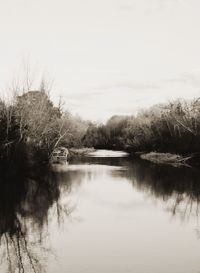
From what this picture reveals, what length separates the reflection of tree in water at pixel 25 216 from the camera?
12867 mm

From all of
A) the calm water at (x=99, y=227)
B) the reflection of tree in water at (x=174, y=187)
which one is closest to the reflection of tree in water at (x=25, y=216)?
the calm water at (x=99, y=227)

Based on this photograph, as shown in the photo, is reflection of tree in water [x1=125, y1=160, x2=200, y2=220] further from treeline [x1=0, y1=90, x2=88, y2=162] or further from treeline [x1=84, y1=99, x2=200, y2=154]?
treeline [x1=84, y1=99, x2=200, y2=154]

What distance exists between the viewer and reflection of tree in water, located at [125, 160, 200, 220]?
21.9 m

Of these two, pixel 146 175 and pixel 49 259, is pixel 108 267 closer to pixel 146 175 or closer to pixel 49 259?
pixel 49 259

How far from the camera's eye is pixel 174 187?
30.1 meters

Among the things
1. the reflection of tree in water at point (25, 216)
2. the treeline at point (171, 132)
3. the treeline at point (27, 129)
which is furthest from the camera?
the treeline at point (171, 132)

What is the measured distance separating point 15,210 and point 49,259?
8.15 metres

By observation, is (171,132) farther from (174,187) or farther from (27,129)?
(174,187)

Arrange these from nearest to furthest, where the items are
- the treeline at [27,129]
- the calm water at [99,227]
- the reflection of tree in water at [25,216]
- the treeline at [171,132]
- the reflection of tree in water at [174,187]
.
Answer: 1. the calm water at [99,227]
2. the reflection of tree in water at [25,216]
3. the reflection of tree in water at [174,187]
4. the treeline at [27,129]
5. the treeline at [171,132]

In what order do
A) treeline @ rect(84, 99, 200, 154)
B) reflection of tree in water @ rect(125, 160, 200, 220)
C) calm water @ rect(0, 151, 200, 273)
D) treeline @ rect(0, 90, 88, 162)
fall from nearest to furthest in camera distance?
calm water @ rect(0, 151, 200, 273), reflection of tree in water @ rect(125, 160, 200, 220), treeline @ rect(0, 90, 88, 162), treeline @ rect(84, 99, 200, 154)

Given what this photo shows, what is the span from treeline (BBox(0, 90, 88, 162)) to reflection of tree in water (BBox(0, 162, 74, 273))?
87.0 inches

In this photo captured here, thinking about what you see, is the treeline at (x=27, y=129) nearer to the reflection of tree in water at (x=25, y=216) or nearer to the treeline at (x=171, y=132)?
the reflection of tree in water at (x=25, y=216)

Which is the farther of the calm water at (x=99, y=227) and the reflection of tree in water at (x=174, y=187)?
the reflection of tree in water at (x=174, y=187)

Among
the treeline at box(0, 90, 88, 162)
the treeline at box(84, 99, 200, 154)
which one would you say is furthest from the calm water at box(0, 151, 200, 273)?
the treeline at box(84, 99, 200, 154)
